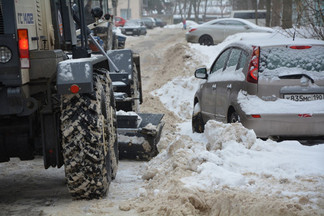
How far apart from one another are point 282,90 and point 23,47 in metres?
3.91

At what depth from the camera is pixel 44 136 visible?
5.29m

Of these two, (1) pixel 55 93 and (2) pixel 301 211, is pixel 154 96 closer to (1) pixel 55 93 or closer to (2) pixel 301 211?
(1) pixel 55 93

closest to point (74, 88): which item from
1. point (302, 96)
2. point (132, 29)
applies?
point (302, 96)

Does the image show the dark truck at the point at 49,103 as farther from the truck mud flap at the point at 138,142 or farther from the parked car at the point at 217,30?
the parked car at the point at 217,30

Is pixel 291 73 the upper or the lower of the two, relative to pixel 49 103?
lower

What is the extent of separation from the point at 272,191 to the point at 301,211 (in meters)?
0.59

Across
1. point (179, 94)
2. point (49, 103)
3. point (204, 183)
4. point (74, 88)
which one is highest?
point (74, 88)

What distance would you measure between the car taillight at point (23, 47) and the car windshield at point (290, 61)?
377 cm

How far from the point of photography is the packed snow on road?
4688mm

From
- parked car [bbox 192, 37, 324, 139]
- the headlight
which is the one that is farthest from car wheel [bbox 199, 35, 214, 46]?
the headlight

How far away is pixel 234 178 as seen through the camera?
17.1 feet

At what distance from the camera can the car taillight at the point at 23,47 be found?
4801 millimetres

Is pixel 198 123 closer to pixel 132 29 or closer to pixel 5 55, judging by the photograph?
pixel 5 55

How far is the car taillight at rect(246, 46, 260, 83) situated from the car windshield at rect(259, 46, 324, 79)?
0.18 ft
